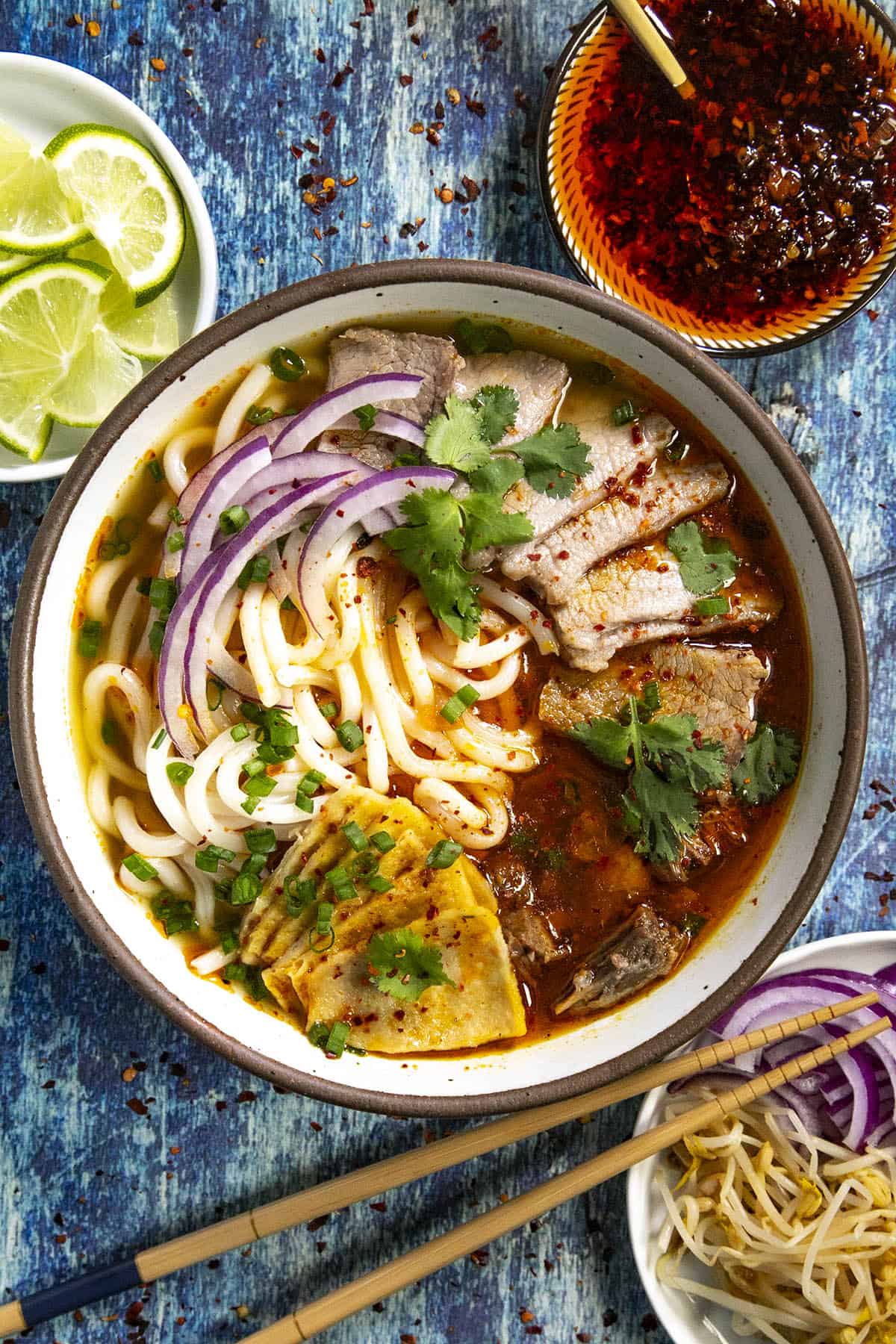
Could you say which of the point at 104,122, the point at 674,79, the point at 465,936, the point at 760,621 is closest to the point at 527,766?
the point at 465,936

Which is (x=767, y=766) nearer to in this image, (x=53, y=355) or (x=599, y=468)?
(x=599, y=468)

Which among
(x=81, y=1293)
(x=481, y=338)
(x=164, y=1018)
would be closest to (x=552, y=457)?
(x=481, y=338)

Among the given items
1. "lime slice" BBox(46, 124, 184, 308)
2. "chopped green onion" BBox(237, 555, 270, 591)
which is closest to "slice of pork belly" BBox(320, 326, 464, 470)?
"chopped green onion" BBox(237, 555, 270, 591)

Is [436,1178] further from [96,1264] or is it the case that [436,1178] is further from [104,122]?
[104,122]

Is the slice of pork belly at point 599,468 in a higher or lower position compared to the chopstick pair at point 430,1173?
higher

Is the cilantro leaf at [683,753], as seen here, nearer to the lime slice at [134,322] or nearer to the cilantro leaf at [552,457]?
the cilantro leaf at [552,457]

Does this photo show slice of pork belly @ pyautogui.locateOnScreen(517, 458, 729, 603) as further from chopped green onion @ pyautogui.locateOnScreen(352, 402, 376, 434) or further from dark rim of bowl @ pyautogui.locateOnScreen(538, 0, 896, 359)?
chopped green onion @ pyautogui.locateOnScreen(352, 402, 376, 434)

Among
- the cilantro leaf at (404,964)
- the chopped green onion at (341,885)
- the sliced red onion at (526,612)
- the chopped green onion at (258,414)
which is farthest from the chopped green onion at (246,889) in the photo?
the chopped green onion at (258,414)
